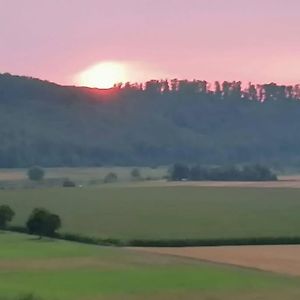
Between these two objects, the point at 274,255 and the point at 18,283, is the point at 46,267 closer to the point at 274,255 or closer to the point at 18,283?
the point at 18,283

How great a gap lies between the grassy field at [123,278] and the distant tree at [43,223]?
31.4ft

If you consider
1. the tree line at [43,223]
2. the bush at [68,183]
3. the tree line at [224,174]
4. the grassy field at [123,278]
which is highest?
the tree line at [224,174]

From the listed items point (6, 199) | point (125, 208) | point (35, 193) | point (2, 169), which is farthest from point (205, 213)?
point (2, 169)

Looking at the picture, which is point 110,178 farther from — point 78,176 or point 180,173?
point 180,173

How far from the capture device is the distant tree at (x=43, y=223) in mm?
59625

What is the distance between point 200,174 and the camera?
153 meters

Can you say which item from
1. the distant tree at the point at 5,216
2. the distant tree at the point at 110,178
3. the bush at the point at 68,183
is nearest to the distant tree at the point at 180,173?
the distant tree at the point at 110,178

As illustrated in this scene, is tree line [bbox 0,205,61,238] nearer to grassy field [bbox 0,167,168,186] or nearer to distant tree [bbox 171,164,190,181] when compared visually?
grassy field [bbox 0,167,168,186]

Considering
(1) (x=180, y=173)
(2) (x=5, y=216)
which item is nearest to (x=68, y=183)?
(1) (x=180, y=173)

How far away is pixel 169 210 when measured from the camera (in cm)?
8288

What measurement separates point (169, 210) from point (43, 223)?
23.9m

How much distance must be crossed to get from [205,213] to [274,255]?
98.9ft

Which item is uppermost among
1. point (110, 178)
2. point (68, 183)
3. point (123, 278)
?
point (110, 178)

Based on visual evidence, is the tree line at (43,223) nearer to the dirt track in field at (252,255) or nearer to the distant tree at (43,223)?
the distant tree at (43,223)
